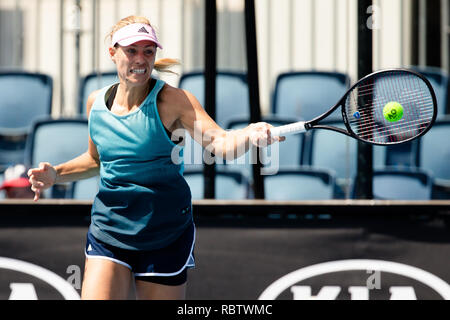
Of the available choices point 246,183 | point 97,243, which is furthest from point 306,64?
point 97,243

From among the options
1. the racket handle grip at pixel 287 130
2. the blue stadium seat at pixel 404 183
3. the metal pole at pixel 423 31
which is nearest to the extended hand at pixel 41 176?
the racket handle grip at pixel 287 130

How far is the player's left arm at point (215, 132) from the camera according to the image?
2.62 m

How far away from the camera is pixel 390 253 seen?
12.0 feet

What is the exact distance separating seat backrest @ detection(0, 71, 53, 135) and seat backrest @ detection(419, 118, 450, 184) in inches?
109

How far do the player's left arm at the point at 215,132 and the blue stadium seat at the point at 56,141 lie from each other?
2266 mm

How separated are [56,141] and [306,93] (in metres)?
1.81

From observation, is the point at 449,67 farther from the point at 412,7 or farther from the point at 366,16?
the point at 366,16

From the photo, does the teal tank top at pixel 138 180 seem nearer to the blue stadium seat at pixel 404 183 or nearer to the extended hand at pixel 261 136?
the extended hand at pixel 261 136

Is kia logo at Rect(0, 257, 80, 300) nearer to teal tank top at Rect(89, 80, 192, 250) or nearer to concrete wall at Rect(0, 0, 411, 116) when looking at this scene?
teal tank top at Rect(89, 80, 192, 250)

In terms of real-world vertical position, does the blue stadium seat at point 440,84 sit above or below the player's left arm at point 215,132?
above

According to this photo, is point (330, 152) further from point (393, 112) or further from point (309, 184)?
point (393, 112)

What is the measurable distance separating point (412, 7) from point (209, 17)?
7.57 ft

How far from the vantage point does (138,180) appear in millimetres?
2908

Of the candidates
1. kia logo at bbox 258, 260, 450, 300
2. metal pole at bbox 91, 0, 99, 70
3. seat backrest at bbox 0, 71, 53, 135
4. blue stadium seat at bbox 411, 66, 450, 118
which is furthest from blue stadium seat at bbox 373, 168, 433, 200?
seat backrest at bbox 0, 71, 53, 135
